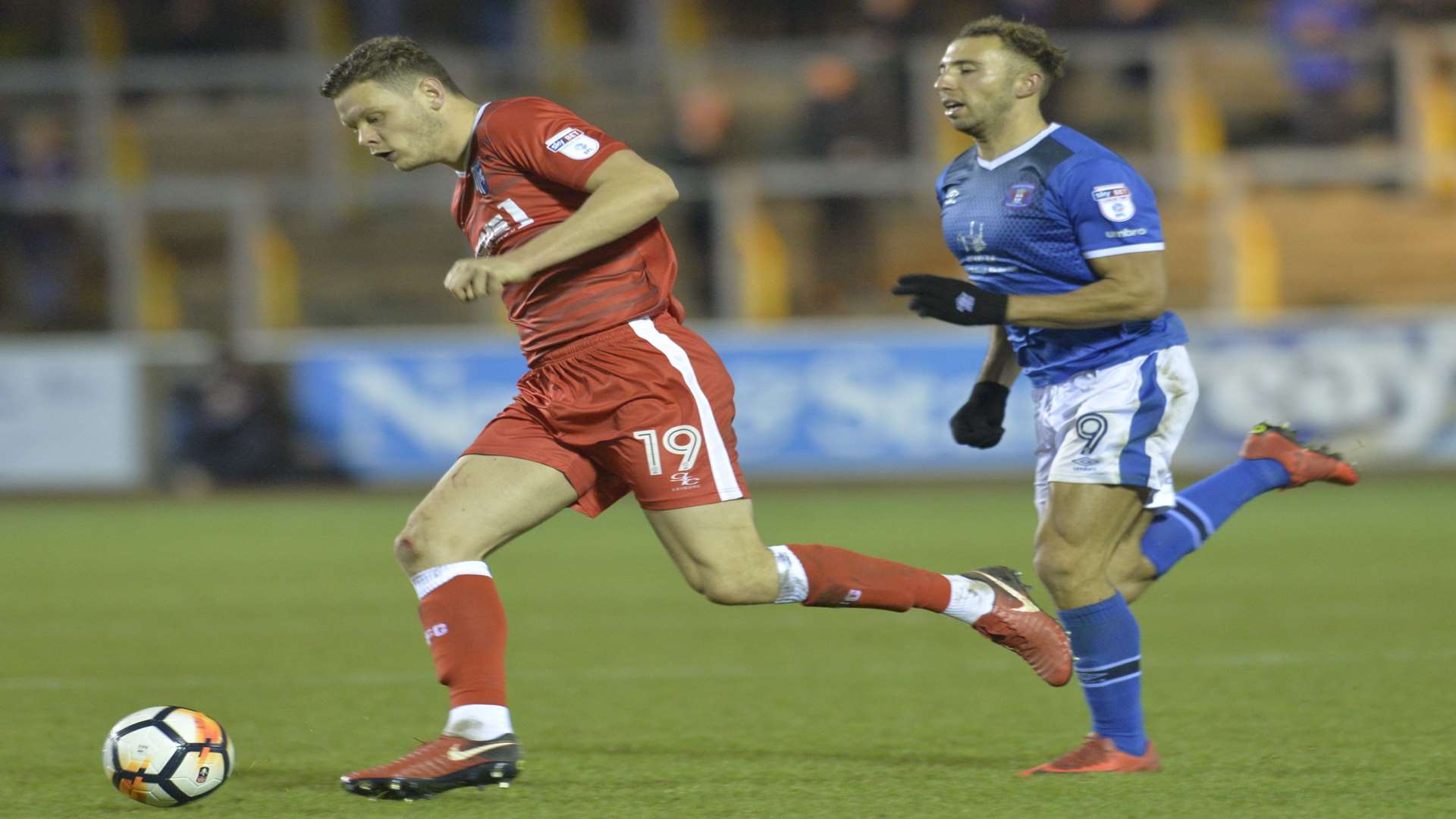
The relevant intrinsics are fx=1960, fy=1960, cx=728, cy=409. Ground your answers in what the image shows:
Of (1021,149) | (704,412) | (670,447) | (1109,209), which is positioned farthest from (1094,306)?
(670,447)

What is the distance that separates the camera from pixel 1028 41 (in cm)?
490

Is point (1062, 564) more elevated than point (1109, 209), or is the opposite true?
point (1109, 209)

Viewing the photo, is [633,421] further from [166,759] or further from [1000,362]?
[166,759]

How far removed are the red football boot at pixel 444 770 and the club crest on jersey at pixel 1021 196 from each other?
5.89 feet

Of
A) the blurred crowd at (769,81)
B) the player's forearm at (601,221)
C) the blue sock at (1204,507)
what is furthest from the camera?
the blurred crowd at (769,81)

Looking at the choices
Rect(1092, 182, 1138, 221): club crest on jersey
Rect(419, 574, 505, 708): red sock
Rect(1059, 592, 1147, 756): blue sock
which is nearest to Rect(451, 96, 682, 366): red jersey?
Rect(419, 574, 505, 708): red sock

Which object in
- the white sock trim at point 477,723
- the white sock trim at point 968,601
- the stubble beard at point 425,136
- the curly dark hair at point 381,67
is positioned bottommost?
the white sock trim at point 477,723

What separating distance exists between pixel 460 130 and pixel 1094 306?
5.23ft

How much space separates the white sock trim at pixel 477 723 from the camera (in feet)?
14.8

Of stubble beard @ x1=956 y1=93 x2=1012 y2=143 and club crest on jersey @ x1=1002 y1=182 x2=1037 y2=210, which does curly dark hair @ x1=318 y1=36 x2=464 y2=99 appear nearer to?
stubble beard @ x1=956 y1=93 x2=1012 y2=143

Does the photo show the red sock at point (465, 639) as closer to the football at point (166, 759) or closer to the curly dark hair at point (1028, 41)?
the football at point (166, 759)

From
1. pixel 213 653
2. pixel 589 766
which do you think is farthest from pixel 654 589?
pixel 589 766

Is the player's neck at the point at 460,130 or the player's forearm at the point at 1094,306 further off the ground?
the player's neck at the point at 460,130

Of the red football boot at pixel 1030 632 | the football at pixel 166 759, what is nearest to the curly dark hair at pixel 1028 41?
the red football boot at pixel 1030 632
